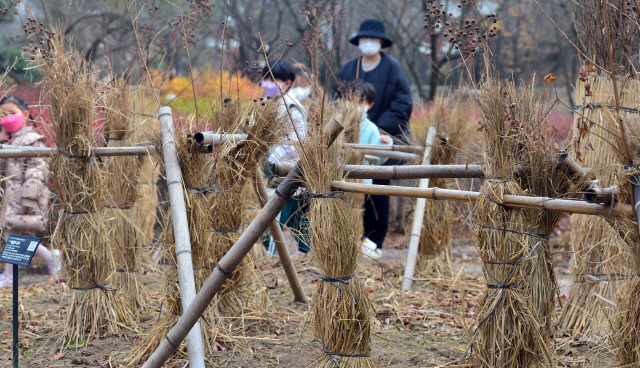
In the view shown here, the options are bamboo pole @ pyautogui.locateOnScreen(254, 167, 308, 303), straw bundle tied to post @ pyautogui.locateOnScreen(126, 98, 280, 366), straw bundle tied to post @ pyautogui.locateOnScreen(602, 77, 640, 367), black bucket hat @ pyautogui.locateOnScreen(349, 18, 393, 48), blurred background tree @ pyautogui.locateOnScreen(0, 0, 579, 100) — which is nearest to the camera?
straw bundle tied to post @ pyautogui.locateOnScreen(602, 77, 640, 367)

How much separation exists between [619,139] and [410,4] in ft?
35.5

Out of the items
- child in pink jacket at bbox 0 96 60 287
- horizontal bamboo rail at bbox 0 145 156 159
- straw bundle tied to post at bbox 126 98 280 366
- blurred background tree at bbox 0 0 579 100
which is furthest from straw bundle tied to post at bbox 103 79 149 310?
blurred background tree at bbox 0 0 579 100

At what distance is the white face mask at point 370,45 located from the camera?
6.41 meters

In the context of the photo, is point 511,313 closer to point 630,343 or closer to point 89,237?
point 630,343

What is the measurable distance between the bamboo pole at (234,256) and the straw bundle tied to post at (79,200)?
0.94 m

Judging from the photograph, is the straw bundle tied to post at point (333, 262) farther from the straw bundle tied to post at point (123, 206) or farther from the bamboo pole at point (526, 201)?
the straw bundle tied to post at point (123, 206)

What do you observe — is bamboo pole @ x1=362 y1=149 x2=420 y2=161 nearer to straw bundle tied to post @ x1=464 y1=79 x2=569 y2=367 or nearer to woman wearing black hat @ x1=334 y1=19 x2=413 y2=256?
woman wearing black hat @ x1=334 y1=19 x2=413 y2=256

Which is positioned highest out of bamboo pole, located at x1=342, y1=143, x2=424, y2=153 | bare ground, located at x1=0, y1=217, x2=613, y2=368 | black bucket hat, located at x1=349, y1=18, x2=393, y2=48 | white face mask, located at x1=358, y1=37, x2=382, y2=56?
black bucket hat, located at x1=349, y1=18, x2=393, y2=48

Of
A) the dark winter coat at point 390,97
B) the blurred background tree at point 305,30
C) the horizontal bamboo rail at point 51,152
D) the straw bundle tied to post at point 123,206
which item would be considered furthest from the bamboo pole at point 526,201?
the blurred background tree at point 305,30

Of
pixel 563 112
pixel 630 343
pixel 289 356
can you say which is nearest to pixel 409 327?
pixel 289 356

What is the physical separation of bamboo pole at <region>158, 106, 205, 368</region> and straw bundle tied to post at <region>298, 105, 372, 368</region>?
0.71 meters

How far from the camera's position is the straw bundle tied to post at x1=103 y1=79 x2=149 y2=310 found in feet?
13.8

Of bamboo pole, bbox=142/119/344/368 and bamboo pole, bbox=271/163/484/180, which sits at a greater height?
bamboo pole, bbox=271/163/484/180

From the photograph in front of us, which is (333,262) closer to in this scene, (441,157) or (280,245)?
(280,245)
